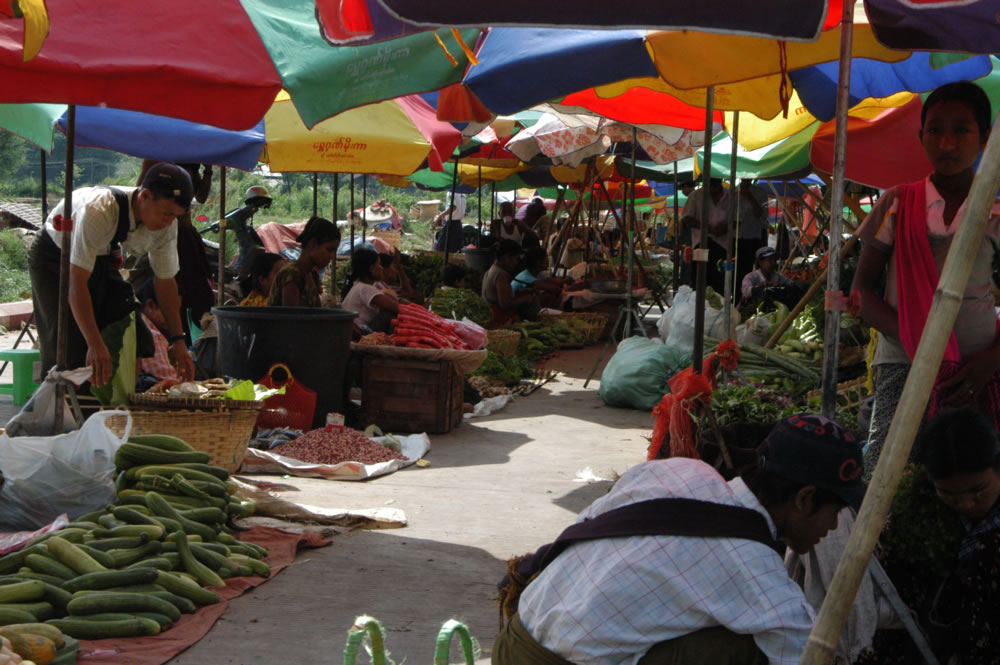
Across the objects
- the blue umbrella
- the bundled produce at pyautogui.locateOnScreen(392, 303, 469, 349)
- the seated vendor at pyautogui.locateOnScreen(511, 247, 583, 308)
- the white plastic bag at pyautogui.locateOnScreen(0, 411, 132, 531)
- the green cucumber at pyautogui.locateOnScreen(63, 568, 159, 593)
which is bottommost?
the green cucumber at pyautogui.locateOnScreen(63, 568, 159, 593)

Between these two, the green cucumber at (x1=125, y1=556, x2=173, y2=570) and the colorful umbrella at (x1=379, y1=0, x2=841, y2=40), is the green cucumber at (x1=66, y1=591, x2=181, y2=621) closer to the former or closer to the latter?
the green cucumber at (x1=125, y1=556, x2=173, y2=570)

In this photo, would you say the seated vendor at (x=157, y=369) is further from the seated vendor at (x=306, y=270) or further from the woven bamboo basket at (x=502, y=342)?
the woven bamboo basket at (x=502, y=342)

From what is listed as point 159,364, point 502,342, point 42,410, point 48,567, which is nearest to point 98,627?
point 48,567

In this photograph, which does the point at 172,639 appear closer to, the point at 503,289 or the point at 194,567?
the point at 194,567

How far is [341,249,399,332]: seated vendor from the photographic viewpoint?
8898 mm

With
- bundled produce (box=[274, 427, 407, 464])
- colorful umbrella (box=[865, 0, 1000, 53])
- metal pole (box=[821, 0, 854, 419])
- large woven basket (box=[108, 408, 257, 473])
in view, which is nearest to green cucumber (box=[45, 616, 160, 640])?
large woven basket (box=[108, 408, 257, 473])

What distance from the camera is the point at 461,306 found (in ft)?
38.9

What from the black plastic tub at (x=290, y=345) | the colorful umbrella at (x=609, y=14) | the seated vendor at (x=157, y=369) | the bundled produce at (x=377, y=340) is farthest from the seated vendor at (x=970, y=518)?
the bundled produce at (x=377, y=340)

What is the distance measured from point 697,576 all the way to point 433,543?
3.02 m

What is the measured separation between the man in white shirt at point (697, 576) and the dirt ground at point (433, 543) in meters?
1.47

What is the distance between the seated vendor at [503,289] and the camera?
41.3 ft

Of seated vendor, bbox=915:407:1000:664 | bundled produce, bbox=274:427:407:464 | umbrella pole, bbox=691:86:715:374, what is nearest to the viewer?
seated vendor, bbox=915:407:1000:664

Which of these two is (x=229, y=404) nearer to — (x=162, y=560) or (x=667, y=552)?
(x=162, y=560)

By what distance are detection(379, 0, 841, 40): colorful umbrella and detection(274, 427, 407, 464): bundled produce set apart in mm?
4041
